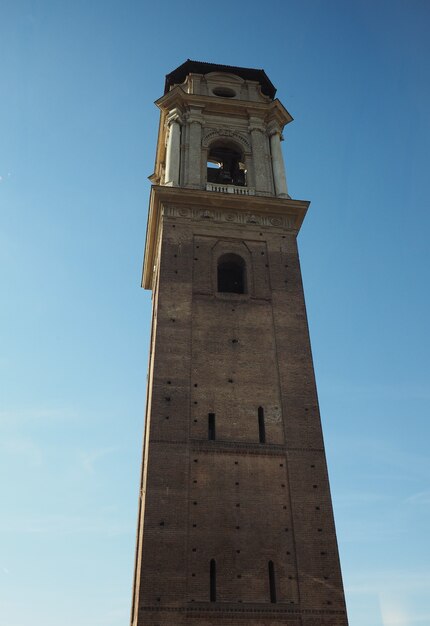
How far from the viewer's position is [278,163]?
32.5 meters

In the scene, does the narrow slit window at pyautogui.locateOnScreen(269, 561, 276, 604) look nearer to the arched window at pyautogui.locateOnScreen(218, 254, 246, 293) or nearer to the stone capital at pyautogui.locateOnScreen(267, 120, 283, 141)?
A: the arched window at pyautogui.locateOnScreen(218, 254, 246, 293)

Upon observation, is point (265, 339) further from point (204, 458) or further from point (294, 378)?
point (204, 458)

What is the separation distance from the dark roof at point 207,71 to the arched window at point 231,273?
14.9 meters

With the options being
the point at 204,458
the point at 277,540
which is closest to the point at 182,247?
the point at 204,458

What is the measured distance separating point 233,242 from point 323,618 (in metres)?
15.9

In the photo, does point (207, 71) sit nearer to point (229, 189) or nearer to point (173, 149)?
point (173, 149)

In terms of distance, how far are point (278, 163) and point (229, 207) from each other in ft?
15.9

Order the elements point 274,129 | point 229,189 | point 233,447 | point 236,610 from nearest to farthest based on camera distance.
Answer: point 236,610, point 233,447, point 229,189, point 274,129

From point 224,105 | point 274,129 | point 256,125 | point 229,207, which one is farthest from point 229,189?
point 224,105

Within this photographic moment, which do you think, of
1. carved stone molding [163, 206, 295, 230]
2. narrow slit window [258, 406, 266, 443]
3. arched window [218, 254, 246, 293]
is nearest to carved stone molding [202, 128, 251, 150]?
carved stone molding [163, 206, 295, 230]

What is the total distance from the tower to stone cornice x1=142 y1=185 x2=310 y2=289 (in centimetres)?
6

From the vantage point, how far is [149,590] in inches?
716

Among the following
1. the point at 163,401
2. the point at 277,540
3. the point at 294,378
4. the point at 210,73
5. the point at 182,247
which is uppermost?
the point at 210,73

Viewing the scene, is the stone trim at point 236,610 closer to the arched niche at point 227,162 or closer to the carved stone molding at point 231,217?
the carved stone molding at point 231,217
